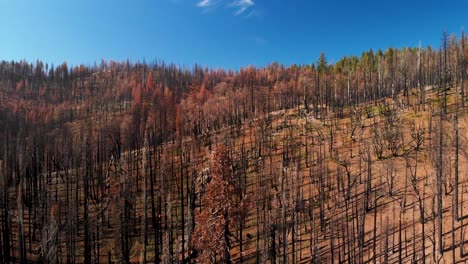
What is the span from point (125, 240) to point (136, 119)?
2275 inches

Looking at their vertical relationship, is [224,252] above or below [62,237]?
above

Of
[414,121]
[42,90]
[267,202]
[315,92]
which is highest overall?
[42,90]

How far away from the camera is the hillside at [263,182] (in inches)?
1592

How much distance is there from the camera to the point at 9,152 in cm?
7381

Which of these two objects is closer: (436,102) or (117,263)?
(117,263)

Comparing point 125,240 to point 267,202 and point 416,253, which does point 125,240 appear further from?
point 416,253

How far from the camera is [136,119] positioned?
98500 mm

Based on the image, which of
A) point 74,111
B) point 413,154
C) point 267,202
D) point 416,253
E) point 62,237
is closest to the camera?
point 416,253

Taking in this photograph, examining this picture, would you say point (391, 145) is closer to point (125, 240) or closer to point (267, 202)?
point (267, 202)

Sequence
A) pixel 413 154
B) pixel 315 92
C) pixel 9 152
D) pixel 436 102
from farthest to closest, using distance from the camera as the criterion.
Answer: pixel 315 92
pixel 436 102
pixel 9 152
pixel 413 154

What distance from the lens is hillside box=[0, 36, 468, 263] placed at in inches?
1592

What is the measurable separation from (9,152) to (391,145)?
82515 millimetres

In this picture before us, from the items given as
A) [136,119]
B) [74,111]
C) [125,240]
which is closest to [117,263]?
[125,240]

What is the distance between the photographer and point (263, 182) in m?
63.5
